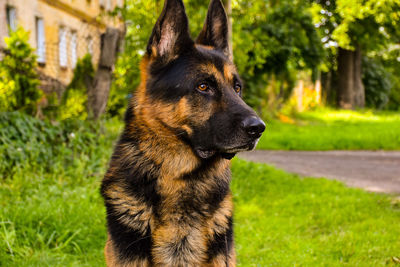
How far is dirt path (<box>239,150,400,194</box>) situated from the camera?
8273 millimetres

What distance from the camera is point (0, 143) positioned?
665 cm

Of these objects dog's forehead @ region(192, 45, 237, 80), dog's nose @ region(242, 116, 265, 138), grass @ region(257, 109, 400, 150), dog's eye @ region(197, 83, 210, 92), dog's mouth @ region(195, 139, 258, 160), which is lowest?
grass @ region(257, 109, 400, 150)

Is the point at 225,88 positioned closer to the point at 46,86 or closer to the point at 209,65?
the point at 209,65

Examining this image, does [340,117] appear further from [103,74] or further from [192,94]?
[192,94]

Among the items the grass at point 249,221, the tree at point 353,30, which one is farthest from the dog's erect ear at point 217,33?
the tree at point 353,30

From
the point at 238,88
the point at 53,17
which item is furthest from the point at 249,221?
the point at 53,17

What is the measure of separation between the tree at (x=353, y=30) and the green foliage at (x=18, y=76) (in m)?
12.1

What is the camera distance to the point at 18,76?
7195 mm

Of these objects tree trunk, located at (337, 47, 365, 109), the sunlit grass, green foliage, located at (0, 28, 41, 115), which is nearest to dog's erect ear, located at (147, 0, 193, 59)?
green foliage, located at (0, 28, 41, 115)

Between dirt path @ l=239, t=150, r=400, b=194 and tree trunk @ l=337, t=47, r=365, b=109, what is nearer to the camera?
dirt path @ l=239, t=150, r=400, b=194

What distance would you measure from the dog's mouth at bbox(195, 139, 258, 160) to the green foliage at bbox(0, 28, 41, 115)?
523 cm

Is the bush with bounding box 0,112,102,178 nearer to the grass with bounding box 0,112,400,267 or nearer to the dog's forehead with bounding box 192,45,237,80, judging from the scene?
the grass with bounding box 0,112,400,267

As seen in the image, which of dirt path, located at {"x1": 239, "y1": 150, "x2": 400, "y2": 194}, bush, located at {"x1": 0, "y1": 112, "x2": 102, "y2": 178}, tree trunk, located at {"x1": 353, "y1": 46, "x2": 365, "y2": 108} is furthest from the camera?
tree trunk, located at {"x1": 353, "y1": 46, "x2": 365, "y2": 108}

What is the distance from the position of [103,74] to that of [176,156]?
238 inches
